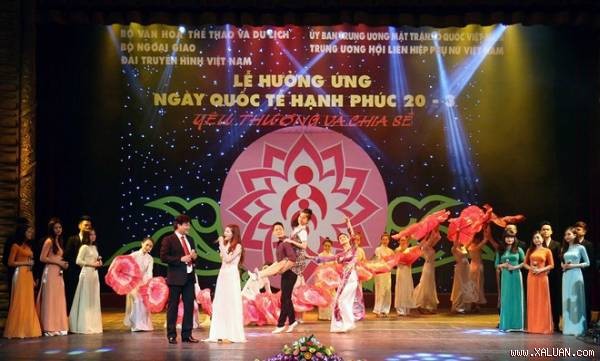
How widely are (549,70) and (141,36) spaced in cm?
590

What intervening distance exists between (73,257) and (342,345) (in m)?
3.48

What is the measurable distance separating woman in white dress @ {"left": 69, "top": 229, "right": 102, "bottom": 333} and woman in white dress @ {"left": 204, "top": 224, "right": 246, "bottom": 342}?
68.8 inches

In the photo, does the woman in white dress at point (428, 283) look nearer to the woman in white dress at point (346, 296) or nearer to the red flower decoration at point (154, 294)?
the woman in white dress at point (346, 296)

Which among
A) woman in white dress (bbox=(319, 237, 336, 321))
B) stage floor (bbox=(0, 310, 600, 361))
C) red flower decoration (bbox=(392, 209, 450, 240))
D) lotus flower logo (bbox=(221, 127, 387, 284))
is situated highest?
lotus flower logo (bbox=(221, 127, 387, 284))

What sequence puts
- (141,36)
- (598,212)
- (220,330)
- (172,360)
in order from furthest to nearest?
(141,36) < (598,212) < (220,330) < (172,360)

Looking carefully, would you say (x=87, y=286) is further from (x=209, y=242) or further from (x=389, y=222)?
(x=389, y=222)

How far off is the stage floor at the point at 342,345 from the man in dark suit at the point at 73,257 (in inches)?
29.2

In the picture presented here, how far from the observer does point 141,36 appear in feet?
42.9

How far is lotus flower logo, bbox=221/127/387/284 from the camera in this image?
43.6 ft

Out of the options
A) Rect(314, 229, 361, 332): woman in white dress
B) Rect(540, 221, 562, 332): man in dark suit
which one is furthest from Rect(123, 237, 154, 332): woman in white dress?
Rect(540, 221, 562, 332): man in dark suit

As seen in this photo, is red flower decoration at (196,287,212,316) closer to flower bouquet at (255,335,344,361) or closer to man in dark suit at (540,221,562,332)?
man in dark suit at (540,221,562,332)

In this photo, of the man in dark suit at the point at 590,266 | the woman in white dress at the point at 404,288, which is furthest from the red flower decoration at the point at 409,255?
the man in dark suit at the point at 590,266

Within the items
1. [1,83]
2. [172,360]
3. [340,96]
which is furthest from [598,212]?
[1,83]

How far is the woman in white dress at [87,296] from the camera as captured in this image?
33.4 feet
